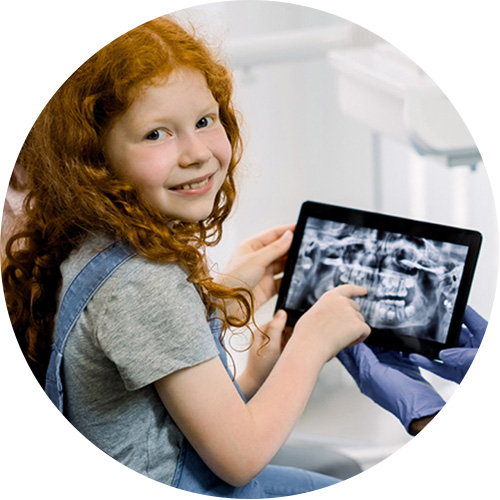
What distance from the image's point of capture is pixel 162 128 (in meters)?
0.68

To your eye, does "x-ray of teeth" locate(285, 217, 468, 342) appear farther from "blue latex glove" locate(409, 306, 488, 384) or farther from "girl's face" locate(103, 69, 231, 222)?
"girl's face" locate(103, 69, 231, 222)

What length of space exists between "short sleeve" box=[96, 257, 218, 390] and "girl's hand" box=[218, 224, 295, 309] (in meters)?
0.23

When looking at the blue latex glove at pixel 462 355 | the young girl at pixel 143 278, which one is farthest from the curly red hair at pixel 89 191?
the blue latex glove at pixel 462 355

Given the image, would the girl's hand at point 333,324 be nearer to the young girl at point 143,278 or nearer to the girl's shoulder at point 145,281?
the young girl at point 143,278

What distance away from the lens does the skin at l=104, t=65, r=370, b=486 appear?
659 mm

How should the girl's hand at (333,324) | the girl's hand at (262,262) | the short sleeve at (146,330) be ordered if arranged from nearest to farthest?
the short sleeve at (146,330), the girl's hand at (333,324), the girl's hand at (262,262)

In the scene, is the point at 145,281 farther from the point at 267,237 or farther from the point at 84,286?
the point at 267,237

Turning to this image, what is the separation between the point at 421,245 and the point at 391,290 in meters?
0.06

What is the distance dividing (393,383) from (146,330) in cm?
34

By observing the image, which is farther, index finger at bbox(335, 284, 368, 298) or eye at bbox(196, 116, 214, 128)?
index finger at bbox(335, 284, 368, 298)

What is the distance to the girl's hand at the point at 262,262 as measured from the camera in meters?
0.88

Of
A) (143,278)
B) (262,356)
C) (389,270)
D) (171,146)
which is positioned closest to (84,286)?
(143,278)

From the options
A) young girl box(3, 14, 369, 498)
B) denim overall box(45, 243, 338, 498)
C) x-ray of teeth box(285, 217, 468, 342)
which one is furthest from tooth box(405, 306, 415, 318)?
denim overall box(45, 243, 338, 498)

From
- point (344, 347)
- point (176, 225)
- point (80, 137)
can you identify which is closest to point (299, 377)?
point (344, 347)
